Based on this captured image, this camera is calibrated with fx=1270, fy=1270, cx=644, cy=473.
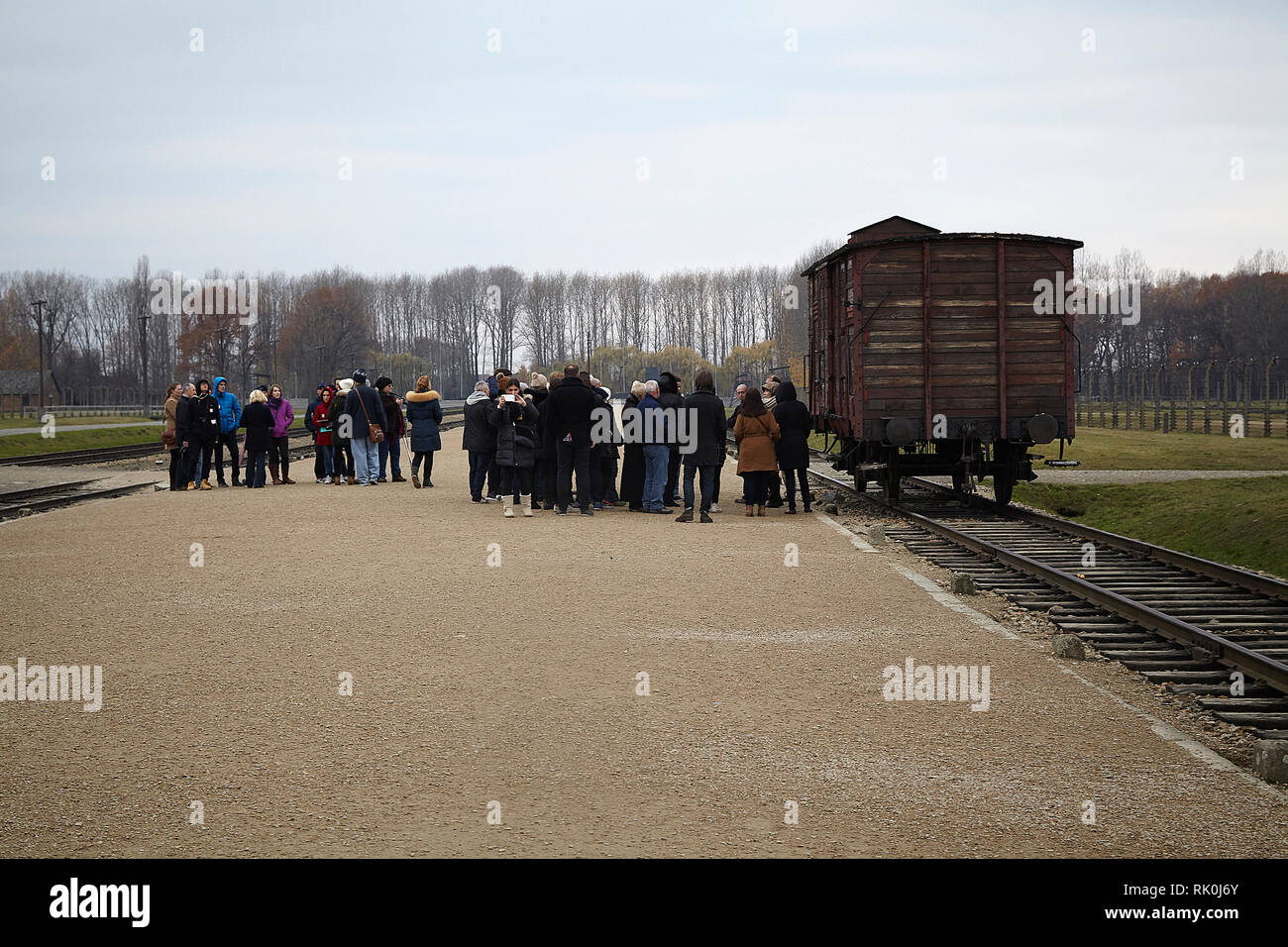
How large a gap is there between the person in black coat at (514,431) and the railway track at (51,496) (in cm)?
771

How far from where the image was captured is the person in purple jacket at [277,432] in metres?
24.6

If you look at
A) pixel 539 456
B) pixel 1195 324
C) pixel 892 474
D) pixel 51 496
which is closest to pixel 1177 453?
pixel 892 474

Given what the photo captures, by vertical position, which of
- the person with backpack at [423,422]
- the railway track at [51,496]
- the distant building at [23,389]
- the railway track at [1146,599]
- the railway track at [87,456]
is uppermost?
the distant building at [23,389]

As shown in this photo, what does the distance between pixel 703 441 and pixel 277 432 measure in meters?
10.7

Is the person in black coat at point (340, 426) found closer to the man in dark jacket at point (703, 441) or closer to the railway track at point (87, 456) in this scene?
the man in dark jacket at point (703, 441)

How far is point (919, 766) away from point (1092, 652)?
3.50 m

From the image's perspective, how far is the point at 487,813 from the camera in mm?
5430

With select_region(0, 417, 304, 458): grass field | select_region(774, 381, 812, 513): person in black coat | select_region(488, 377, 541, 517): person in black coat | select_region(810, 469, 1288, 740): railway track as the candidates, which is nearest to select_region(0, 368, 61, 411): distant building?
select_region(0, 417, 304, 458): grass field

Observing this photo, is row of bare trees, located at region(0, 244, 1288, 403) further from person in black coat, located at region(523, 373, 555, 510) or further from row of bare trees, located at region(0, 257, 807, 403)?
person in black coat, located at region(523, 373, 555, 510)

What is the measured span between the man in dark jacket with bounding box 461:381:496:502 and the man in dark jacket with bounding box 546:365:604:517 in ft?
3.57

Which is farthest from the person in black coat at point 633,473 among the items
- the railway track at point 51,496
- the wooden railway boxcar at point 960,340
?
the railway track at point 51,496

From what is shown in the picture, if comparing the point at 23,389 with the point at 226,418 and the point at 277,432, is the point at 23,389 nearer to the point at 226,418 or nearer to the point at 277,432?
the point at 277,432
